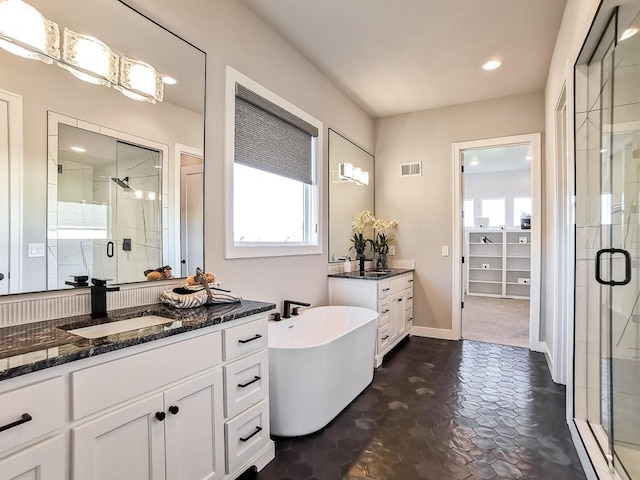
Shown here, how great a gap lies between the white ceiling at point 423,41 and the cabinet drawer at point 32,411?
2621 millimetres

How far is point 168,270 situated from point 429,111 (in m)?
3.91

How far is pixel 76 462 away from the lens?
3.61ft

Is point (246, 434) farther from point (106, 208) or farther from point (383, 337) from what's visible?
point (383, 337)

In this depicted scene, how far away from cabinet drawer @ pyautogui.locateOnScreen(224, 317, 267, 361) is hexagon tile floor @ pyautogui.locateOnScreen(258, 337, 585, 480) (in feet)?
2.19

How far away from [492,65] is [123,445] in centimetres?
403

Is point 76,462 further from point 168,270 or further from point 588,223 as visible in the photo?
point 588,223

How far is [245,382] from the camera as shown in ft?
5.86

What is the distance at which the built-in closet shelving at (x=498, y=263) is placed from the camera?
7637mm

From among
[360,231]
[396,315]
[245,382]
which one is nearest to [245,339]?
[245,382]

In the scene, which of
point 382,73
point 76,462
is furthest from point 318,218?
point 76,462

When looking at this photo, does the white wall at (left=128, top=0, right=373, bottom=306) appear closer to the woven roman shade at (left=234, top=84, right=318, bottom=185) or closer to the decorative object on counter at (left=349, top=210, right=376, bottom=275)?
the woven roman shade at (left=234, top=84, right=318, bottom=185)

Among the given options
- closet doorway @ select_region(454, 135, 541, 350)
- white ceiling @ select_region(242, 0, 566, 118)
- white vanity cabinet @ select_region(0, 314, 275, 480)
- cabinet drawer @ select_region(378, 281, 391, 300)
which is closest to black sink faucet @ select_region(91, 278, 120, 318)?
white vanity cabinet @ select_region(0, 314, 275, 480)

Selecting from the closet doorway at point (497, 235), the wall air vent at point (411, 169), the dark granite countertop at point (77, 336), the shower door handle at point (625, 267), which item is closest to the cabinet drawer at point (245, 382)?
the dark granite countertop at point (77, 336)

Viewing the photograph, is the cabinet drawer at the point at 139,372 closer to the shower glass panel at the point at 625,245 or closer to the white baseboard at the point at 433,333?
the shower glass panel at the point at 625,245
